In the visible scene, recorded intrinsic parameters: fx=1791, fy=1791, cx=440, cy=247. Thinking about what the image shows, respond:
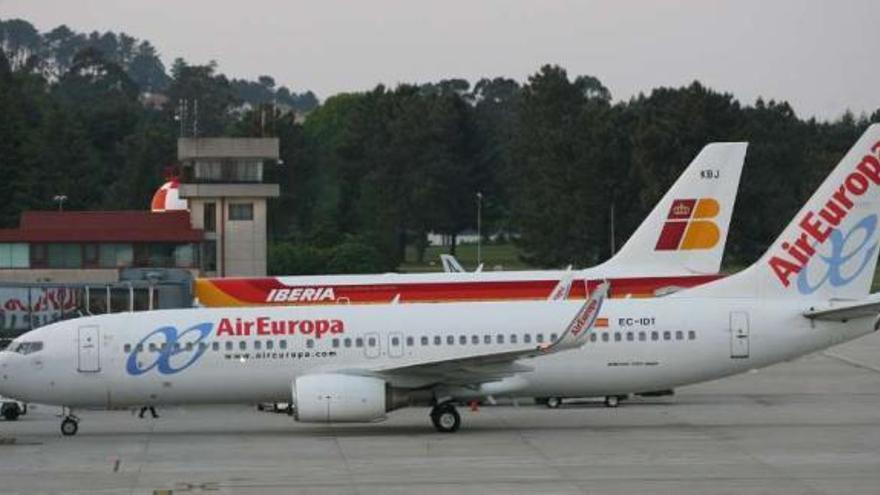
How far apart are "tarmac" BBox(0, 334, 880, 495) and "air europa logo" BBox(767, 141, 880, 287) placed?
10.9 feet

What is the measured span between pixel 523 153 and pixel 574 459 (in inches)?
3680

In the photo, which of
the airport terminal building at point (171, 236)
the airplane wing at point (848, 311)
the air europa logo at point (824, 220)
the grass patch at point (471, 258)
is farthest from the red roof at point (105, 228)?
the grass patch at point (471, 258)

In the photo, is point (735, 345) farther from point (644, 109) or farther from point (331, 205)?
point (331, 205)

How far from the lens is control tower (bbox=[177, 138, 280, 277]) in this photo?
74.3m

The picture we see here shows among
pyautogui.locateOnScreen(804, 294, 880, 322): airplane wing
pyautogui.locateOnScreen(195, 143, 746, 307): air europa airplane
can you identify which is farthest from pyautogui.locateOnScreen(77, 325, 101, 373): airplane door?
pyautogui.locateOnScreen(804, 294, 880, 322): airplane wing

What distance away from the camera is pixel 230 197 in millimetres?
75312

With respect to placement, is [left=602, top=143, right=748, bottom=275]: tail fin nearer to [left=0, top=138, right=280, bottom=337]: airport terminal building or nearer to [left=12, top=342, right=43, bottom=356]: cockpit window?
[left=0, top=138, right=280, bottom=337]: airport terminal building

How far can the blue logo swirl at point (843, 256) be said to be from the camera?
123ft

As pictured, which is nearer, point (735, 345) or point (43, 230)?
point (735, 345)

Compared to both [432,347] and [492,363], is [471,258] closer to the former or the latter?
[432,347]

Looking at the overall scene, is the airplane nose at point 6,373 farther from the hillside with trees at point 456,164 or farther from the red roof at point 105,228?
the hillside with trees at point 456,164

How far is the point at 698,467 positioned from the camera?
30.0 metres

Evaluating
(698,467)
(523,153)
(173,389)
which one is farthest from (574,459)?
(523,153)

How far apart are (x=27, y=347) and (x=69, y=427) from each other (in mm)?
1917
